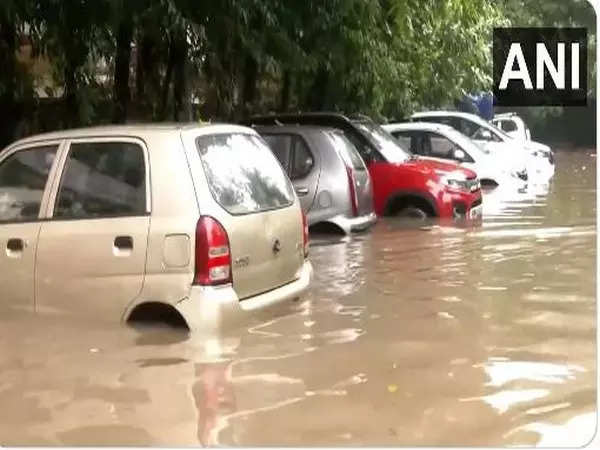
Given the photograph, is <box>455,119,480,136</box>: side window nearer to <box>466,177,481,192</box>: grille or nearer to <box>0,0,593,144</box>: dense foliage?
<box>0,0,593,144</box>: dense foliage

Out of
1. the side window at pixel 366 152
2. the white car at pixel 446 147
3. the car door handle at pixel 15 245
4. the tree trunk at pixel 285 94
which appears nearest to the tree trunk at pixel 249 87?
the tree trunk at pixel 285 94

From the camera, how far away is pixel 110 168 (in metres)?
6.02

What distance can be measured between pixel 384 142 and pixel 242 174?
21.3 ft

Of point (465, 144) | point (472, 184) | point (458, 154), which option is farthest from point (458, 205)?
point (465, 144)

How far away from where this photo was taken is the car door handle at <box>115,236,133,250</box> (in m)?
5.78

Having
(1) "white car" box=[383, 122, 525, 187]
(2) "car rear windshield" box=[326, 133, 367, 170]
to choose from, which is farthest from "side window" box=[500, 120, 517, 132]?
(2) "car rear windshield" box=[326, 133, 367, 170]

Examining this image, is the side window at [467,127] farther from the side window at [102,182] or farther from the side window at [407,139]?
the side window at [102,182]

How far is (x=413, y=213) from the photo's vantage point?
12102 millimetres

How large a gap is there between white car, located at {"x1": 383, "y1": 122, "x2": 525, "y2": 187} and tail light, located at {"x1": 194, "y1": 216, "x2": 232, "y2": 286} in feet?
28.9

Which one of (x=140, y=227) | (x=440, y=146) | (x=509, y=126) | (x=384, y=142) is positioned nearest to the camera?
(x=140, y=227)

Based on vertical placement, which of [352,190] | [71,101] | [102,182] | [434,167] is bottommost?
[352,190]

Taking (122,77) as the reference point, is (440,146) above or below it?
below

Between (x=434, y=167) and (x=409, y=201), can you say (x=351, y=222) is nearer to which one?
(x=409, y=201)

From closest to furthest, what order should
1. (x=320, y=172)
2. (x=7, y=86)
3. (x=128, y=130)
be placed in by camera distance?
(x=128, y=130), (x=320, y=172), (x=7, y=86)
